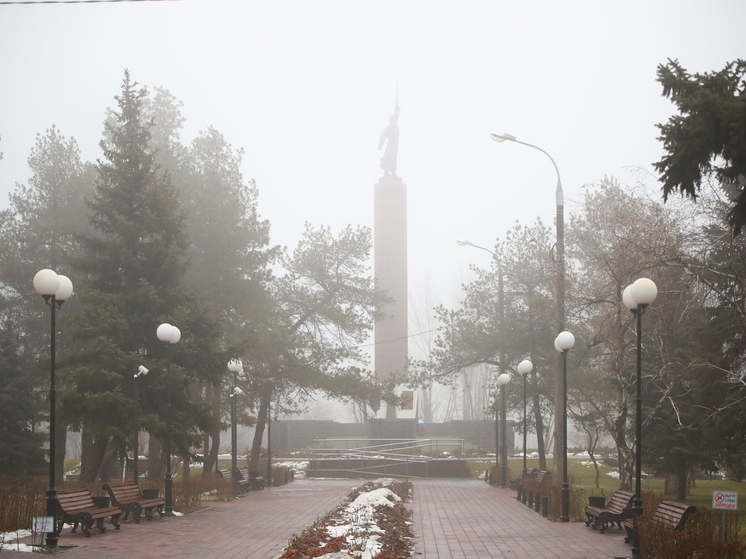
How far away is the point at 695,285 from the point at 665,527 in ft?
A: 32.0

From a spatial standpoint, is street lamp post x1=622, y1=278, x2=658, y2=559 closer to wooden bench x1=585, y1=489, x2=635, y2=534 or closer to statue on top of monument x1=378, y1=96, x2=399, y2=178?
wooden bench x1=585, y1=489, x2=635, y2=534

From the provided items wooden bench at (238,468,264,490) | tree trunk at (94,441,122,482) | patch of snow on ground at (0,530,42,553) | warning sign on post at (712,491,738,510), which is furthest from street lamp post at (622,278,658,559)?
tree trunk at (94,441,122,482)

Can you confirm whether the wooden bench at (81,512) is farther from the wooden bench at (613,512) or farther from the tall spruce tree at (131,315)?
the wooden bench at (613,512)

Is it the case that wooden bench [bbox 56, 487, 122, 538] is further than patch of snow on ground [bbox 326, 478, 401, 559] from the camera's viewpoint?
Yes

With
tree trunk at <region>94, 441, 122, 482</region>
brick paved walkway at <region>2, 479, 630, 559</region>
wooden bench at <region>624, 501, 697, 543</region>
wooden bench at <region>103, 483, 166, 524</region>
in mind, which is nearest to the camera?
wooden bench at <region>624, 501, 697, 543</region>

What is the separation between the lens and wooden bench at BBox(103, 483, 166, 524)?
49.9ft

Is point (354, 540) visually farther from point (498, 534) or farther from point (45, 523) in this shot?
point (45, 523)

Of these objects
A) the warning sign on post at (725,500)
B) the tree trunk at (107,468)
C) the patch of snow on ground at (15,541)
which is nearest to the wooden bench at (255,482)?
the tree trunk at (107,468)

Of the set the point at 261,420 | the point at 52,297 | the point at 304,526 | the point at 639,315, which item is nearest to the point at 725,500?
the point at 639,315

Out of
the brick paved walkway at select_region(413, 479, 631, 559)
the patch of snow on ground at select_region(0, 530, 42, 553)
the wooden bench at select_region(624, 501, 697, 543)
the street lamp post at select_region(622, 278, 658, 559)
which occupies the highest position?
the street lamp post at select_region(622, 278, 658, 559)

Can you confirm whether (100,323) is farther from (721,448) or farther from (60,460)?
(721,448)

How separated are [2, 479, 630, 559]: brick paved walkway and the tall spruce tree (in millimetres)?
3172

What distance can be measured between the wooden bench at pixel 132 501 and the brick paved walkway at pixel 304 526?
0.23 m

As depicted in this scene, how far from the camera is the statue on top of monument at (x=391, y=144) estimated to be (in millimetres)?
46844
